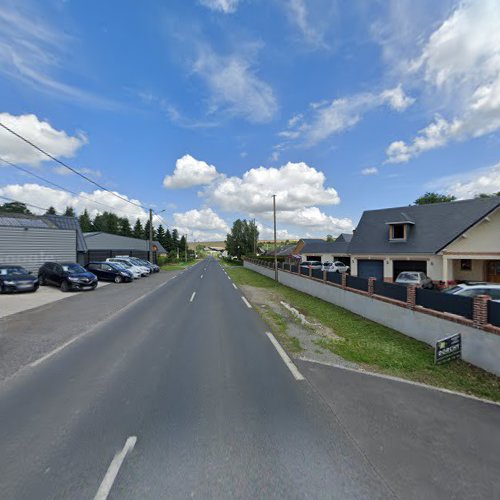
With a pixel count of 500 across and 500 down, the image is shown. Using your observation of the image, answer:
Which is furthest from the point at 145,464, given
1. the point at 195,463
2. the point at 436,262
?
the point at 436,262

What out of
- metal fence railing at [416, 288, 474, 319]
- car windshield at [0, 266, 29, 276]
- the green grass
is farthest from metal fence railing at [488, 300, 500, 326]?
car windshield at [0, 266, 29, 276]

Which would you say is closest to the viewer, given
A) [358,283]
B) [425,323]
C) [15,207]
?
[425,323]

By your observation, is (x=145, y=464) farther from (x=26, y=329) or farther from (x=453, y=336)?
(x=26, y=329)

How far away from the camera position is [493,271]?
20359mm

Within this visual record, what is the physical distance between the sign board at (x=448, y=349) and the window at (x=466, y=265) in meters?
18.9

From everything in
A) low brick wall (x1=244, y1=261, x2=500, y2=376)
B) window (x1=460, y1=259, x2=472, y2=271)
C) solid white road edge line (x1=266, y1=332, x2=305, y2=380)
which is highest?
window (x1=460, y1=259, x2=472, y2=271)

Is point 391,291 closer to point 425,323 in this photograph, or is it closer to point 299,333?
point 425,323

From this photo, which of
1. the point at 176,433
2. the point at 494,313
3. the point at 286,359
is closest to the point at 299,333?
the point at 286,359

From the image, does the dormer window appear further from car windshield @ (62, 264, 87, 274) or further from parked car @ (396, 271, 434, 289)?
car windshield @ (62, 264, 87, 274)

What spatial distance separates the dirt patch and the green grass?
26 cm

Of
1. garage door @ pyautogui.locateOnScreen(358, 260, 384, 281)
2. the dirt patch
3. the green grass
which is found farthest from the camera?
garage door @ pyautogui.locateOnScreen(358, 260, 384, 281)

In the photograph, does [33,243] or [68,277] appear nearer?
[68,277]

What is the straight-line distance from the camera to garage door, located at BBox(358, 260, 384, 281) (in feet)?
82.5

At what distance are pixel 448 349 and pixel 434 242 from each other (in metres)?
18.5
